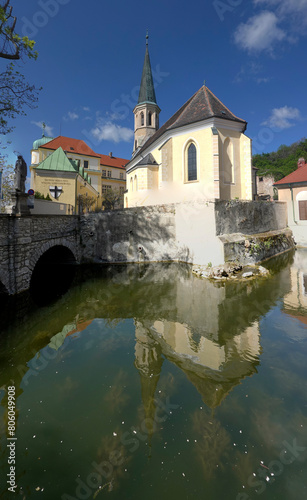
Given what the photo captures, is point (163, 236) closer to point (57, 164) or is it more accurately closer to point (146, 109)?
point (57, 164)

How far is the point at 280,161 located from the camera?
165ft

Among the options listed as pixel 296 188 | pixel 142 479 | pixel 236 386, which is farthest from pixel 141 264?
pixel 296 188

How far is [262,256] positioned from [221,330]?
9.26 meters

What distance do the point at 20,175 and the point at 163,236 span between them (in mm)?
8767

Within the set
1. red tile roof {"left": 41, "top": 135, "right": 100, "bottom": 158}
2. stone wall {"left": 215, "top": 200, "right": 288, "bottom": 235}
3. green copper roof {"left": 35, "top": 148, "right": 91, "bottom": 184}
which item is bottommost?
stone wall {"left": 215, "top": 200, "right": 288, "bottom": 235}

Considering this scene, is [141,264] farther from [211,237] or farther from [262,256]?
[262,256]

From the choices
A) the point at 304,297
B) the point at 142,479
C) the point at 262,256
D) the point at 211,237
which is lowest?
the point at 142,479

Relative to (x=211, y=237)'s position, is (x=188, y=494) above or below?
below

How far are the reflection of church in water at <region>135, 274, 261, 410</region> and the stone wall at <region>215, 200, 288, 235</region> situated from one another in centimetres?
653

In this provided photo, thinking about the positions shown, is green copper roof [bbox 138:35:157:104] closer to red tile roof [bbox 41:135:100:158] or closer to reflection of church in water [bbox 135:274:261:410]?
A: red tile roof [bbox 41:135:100:158]

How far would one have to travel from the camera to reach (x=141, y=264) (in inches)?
574

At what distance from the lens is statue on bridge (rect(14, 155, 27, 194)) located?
828 centimetres

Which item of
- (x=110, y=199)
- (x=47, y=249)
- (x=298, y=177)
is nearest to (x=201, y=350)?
(x=47, y=249)

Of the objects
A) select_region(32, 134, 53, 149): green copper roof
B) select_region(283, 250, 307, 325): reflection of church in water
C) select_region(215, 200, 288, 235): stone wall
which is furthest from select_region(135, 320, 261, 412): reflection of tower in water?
select_region(32, 134, 53, 149): green copper roof
